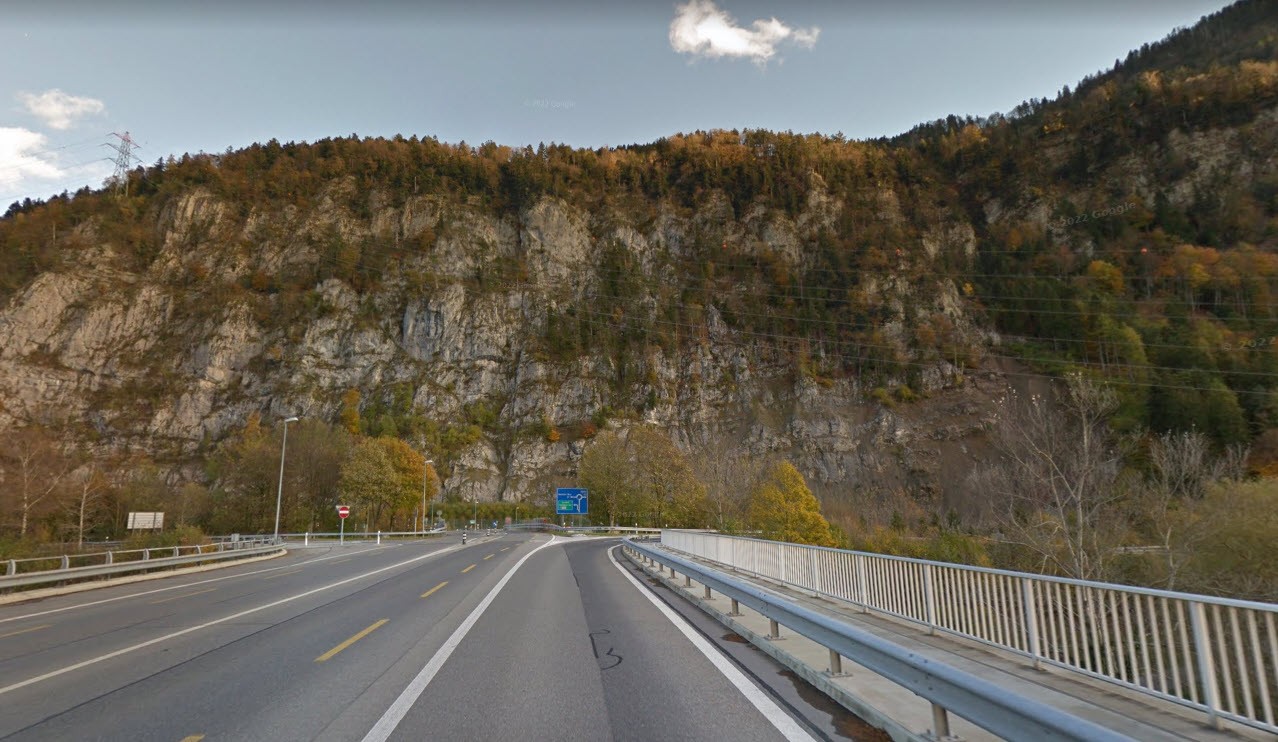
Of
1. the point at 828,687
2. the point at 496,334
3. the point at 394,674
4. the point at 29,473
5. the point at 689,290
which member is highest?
the point at 689,290

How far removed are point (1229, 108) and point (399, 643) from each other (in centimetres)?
17867

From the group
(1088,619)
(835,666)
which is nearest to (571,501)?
(1088,619)

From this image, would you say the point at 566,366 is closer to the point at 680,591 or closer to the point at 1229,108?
the point at 680,591

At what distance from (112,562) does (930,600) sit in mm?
24870

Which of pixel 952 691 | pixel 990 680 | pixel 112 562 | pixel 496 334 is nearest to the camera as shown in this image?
pixel 952 691

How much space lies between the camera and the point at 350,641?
7.95m

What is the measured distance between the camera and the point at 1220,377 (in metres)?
90.0

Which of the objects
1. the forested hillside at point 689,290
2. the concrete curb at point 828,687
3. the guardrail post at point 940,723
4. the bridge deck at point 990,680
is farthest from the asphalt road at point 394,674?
the forested hillside at point 689,290

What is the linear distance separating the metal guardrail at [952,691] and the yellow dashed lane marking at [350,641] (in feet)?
17.3

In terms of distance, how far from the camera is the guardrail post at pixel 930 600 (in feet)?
25.0

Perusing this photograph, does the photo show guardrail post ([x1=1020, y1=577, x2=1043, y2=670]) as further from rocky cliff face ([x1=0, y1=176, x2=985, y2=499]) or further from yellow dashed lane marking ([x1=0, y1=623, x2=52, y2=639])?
rocky cliff face ([x1=0, y1=176, x2=985, y2=499])

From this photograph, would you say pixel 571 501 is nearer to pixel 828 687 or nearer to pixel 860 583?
pixel 860 583

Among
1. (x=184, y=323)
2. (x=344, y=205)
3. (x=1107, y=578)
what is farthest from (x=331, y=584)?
(x=344, y=205)

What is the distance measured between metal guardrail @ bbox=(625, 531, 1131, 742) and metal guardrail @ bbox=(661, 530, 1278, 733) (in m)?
1.99
